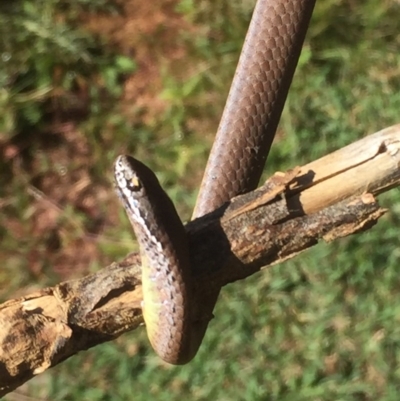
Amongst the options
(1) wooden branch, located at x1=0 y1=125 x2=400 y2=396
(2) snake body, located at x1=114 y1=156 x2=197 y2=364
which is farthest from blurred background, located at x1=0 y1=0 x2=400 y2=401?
(2) snake body, located at x1=114 y1=156 x2=197 y2=364

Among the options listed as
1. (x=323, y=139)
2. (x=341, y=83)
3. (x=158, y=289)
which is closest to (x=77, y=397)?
(x=323, y=139)

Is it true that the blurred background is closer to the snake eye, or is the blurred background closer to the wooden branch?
the wooden branch

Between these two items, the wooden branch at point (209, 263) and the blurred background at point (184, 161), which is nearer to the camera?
the wooden branch at point (209, 263)

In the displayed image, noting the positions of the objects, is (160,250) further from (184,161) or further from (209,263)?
(184,161)

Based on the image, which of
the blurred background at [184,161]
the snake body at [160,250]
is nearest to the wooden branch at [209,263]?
the snake body at [160,250]

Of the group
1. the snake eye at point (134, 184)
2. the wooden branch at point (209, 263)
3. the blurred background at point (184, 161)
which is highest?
the snake eye at point (134, 184)

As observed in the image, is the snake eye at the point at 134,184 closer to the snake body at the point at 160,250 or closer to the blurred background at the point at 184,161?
→ the snake body at the point at 160,250
